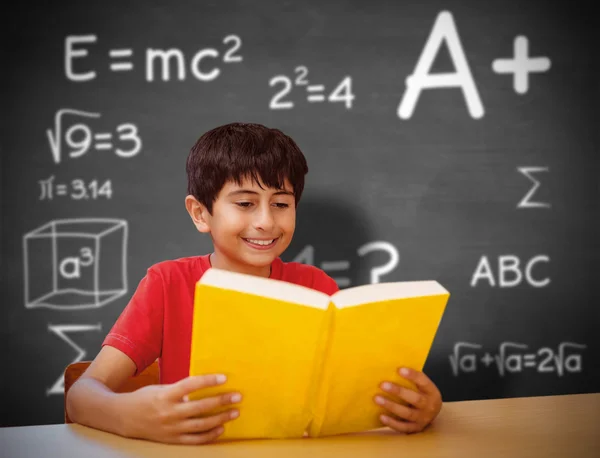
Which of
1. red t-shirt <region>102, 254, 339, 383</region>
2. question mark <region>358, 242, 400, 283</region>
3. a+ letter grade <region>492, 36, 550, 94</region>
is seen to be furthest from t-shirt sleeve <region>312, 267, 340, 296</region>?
a+ letter grade <region>492, 36, 550, 94</region>

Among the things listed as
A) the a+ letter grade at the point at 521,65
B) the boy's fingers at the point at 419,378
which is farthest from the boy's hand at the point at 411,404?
the a+ letter grade at the point at 521,65

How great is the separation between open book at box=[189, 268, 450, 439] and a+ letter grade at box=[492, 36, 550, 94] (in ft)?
3.06

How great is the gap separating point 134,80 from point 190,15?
0.21m

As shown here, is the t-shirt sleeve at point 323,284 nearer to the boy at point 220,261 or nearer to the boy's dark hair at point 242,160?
the boy at point 220,261

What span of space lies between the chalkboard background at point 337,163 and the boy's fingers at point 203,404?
754 mm

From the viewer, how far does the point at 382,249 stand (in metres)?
1.42

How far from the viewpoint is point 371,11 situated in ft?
4.59

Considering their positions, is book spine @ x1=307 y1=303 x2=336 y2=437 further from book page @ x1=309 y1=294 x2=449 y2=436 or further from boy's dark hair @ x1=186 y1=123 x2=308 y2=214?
boy's dark hair @ x1=186 y1=123 x2=308 y2=214

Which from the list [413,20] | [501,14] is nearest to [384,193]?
[413,20]

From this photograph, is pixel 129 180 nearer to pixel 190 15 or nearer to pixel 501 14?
pixel 190 15

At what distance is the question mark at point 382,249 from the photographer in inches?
55.6

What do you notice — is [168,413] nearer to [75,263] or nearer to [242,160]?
[242,160]

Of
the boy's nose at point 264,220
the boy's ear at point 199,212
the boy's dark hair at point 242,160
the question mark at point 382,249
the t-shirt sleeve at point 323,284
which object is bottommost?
the t-shirt sleeve at point 323,284

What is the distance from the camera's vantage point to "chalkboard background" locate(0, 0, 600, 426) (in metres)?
1.36
